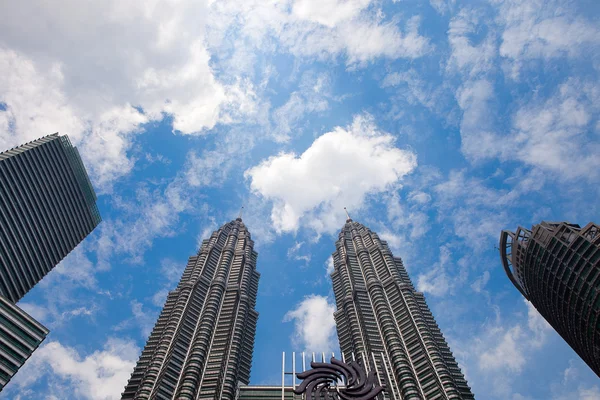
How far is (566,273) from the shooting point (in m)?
94.8

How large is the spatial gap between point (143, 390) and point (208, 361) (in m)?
19.1

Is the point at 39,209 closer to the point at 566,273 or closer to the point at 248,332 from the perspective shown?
the point at 248,332

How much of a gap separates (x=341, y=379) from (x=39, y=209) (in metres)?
130

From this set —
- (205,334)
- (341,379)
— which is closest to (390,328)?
(205,334)

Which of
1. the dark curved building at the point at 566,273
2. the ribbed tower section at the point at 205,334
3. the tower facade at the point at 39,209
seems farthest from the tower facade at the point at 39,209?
the dark curved building at the point at 566,273

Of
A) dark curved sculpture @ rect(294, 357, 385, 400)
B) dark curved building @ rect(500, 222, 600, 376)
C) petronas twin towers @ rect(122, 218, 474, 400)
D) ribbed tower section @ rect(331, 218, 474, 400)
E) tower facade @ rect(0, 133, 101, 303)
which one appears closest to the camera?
dark curved sculpture @ rect(294, 357, 385, 400)

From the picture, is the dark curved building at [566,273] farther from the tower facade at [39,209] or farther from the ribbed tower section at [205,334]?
the tower facade at [39,209]

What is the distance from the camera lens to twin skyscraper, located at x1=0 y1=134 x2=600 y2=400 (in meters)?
89.8

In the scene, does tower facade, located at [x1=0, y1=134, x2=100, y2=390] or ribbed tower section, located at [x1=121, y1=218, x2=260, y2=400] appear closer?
ribbed tower section, located at [x1=121, y1=218, x2=260, y2=400]

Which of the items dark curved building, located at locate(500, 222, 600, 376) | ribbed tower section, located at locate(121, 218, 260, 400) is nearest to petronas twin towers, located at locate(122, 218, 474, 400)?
ribbed tower section, located at locate(121, 218, 260, 400)

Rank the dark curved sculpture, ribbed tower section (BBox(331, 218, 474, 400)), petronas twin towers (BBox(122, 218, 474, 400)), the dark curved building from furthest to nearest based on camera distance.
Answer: petronas twin towers (BBox(122, 218, 474, 400))
ribbed tower section (BBox(331, 218, 474, 400))
the dark curved building
the dark curved sculpture

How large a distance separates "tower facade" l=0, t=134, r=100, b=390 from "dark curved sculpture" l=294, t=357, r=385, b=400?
92302mm

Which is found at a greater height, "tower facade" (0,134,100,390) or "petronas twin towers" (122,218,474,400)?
"tower facade" (0,134,100,390)

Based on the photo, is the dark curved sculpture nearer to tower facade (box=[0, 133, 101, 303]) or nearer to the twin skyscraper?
the twin skyscraper
